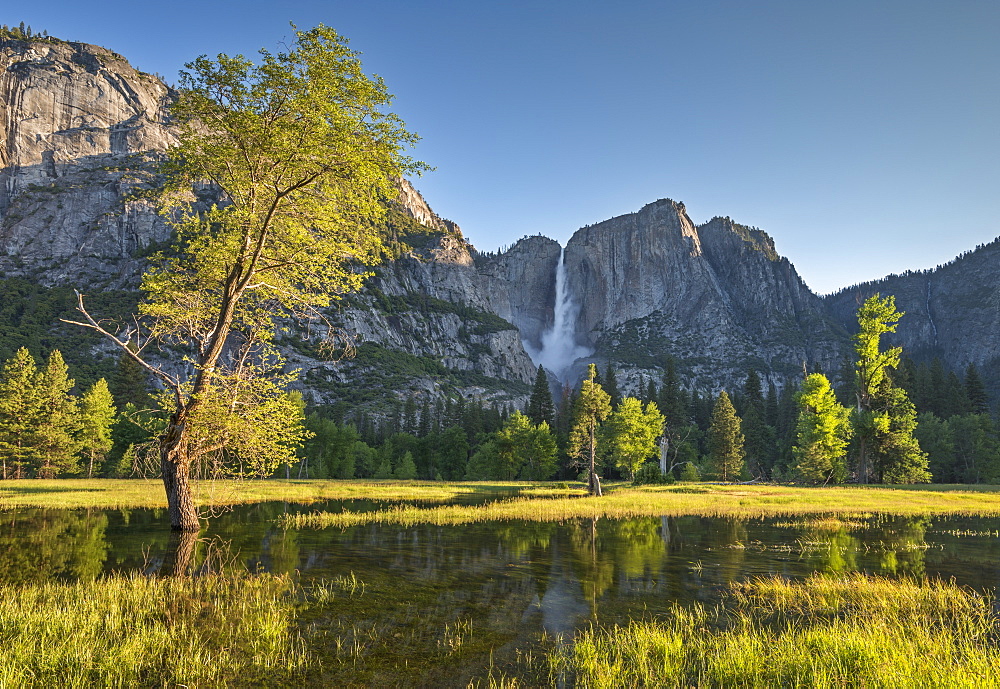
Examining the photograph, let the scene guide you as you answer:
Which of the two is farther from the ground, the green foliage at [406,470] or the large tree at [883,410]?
the large tree at [883,410]

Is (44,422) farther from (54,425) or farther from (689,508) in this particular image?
(689,508)

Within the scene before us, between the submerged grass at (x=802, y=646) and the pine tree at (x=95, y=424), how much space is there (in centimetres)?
8636

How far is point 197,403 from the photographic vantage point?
20.0 metres

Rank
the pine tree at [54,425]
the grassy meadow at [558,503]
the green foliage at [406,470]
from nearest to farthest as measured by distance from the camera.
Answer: the grassy meadow at [558,503]
the pine tree at [54,425]
the green foliage at [406,470]

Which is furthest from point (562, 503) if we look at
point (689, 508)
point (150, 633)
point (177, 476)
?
point (150, 633)

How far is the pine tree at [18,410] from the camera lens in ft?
206

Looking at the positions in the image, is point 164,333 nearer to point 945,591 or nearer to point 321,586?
point 321,586

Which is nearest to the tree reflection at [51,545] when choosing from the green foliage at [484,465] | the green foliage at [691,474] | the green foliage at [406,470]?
the green foliage at [484,465]

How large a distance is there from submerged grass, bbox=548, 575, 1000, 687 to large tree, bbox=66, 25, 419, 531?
1479cm

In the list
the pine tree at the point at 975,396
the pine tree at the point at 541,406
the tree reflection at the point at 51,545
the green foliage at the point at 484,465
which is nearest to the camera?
the tree reflection at the point at 51,545

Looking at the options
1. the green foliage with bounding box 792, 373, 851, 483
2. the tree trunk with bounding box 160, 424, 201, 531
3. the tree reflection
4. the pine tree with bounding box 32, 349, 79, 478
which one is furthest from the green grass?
the pine tree with bounding box 32, 349, 79, 478

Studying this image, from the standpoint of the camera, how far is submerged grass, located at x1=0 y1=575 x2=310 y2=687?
331 inches

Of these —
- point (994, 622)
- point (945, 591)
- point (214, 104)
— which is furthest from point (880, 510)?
point (214, 104)

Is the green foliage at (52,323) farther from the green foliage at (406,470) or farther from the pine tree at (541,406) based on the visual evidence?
the pine tree at (541,406)
